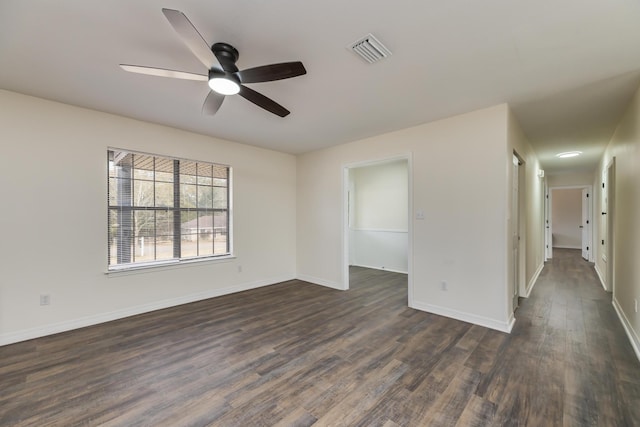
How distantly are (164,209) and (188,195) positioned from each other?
1.34ft

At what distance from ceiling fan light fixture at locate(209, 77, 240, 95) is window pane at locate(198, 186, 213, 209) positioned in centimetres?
245

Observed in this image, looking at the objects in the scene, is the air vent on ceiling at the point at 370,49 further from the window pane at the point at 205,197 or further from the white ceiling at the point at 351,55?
the window pane at the point at 205,197

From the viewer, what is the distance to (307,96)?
2754 mm

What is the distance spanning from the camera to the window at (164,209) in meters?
3.44

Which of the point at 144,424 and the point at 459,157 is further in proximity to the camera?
the point at 459,157

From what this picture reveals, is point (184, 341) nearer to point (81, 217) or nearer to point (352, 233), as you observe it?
point (81, 217)

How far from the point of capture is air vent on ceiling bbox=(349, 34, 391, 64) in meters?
1.86

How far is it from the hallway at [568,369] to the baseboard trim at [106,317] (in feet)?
12.1

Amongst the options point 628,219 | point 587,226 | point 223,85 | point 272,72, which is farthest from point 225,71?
point 587,226

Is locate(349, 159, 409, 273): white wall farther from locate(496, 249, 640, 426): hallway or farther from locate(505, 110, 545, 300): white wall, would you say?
locate(496, 249, 640, 426): hallway

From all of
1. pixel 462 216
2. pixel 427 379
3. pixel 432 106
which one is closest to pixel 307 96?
pixel 432 106

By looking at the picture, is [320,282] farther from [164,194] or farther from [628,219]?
[628,219]

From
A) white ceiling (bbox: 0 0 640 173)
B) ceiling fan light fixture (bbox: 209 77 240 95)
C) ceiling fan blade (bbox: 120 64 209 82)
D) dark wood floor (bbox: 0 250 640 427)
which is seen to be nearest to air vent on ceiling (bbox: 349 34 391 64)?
white ceiling (bbox: 0 0 640 173)

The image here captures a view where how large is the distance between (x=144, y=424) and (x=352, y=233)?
5.54 metres
